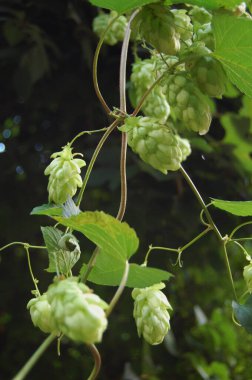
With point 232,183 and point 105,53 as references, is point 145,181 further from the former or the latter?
point 105,53

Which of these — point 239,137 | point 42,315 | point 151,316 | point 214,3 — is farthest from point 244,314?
point 239,137

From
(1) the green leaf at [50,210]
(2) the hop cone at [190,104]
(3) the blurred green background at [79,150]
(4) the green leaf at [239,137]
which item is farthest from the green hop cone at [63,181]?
(4) the green leaf at [239,137]

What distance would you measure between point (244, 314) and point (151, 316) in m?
0.12

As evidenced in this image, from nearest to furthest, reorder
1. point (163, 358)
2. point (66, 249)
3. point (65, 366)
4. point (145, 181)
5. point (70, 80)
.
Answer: point (66, 249)
point (145, 181)
point (70, 80)
point (163, 358)
point (65, 366)

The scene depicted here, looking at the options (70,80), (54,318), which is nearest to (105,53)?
(70,80)

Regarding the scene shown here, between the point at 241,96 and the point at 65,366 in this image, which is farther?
the point at 65,366

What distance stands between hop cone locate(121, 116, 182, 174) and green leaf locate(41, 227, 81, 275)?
11cm

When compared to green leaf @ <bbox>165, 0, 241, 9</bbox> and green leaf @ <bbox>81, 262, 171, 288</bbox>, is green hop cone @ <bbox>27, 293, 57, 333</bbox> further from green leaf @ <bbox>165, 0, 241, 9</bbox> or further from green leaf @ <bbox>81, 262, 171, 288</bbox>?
green leaf @ <bbox>165, 0, 241, 9</bbox>

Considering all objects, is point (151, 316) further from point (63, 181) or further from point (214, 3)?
point (214, 3)

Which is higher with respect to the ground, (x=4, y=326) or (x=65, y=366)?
(x=4, y=326)

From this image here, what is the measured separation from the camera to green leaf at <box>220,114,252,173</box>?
155 cm

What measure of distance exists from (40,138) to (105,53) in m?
0.28

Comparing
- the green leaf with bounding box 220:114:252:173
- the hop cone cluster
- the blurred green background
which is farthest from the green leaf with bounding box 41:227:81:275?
the green leaf with bounding box 220:114:252:173

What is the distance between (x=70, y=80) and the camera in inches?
64.8
